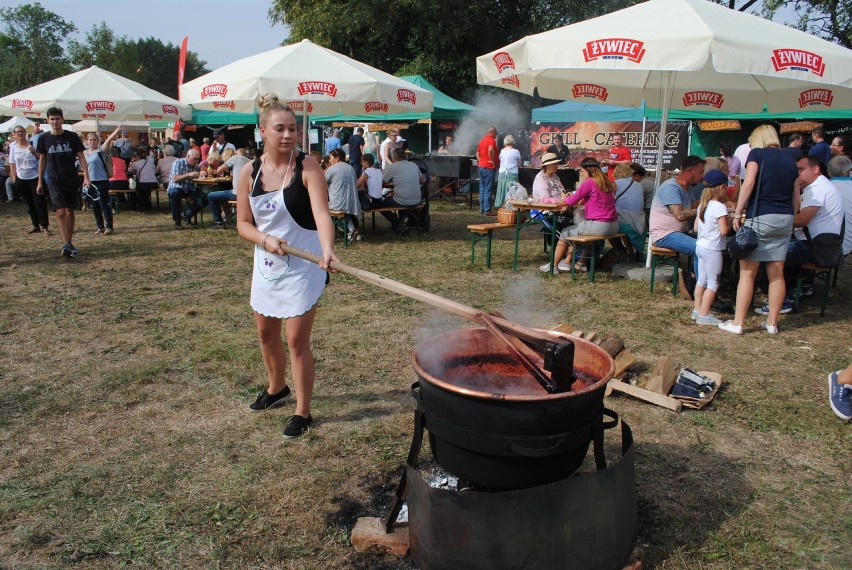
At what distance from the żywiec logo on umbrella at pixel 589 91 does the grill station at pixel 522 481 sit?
289 inches

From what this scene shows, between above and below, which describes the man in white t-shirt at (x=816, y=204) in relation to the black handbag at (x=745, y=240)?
above

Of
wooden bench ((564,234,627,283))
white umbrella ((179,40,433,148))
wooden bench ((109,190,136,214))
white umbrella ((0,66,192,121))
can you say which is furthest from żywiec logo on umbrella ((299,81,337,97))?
wooden bench ((109,190,136,214))

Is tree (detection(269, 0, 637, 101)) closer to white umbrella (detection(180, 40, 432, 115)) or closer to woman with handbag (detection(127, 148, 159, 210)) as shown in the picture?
woman with handbag (detection(127, 148, 159, 210))

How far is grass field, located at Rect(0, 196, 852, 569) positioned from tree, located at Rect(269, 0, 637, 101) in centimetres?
1887

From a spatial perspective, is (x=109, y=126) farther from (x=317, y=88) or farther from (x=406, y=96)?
(x=317, y=88)

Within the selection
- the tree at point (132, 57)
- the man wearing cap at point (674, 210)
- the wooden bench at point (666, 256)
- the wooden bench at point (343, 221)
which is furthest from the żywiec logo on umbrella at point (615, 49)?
the tree at point (132, 57)

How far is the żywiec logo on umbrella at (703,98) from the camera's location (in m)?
8.95

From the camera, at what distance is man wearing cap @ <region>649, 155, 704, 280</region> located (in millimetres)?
7059

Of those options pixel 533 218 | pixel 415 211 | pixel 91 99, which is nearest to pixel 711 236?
pixel 533 218

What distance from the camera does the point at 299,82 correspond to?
8.73m

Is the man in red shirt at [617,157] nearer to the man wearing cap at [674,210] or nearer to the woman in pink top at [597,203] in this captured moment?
the woman in pink top at [597,203]

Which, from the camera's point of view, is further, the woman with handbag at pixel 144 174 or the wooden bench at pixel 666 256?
the woman with handbag at pixel 144 174

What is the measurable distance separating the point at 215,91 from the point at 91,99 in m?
5.06

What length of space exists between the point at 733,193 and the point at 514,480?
745 centimetres
